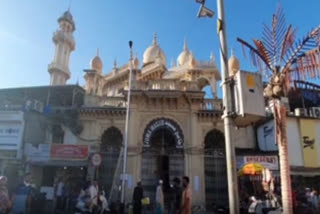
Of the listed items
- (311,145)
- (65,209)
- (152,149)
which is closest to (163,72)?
(152,149)

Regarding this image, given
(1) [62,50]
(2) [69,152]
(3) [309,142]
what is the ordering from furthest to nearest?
(1) [62,50] < (3) [309,142] < (2) [69,152]

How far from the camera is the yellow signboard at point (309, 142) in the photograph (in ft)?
61.6

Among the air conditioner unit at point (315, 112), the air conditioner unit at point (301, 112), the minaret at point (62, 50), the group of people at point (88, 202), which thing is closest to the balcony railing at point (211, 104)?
the air conditioner unit at point (301, 112)

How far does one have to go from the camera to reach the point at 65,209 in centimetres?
1388

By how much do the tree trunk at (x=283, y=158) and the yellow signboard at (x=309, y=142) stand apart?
643 inches

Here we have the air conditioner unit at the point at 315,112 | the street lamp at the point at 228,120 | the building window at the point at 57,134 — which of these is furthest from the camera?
the air conditioner unit at the point at 315,112

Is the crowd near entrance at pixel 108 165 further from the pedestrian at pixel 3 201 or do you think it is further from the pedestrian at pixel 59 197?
the pedestrian at pixel 3 201

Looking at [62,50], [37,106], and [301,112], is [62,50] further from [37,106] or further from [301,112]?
[301,112]

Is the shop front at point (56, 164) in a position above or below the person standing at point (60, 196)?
above

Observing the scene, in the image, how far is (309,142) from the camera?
62.9 feet

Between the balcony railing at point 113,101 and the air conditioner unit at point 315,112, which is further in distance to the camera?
the air conditioner unit at point 315,112

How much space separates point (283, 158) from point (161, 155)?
14.0 meters

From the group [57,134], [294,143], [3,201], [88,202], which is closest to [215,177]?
[294,143]

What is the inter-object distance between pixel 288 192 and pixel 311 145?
1729 cm
